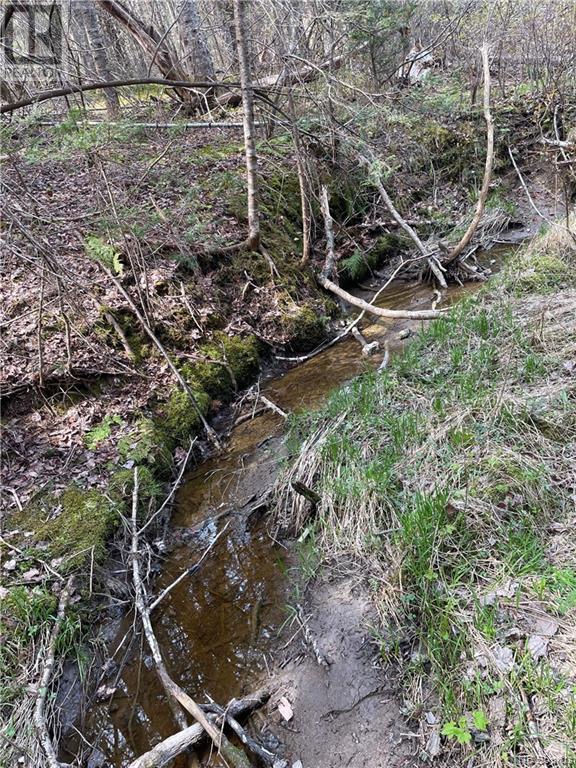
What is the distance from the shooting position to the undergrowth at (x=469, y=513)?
2342mm

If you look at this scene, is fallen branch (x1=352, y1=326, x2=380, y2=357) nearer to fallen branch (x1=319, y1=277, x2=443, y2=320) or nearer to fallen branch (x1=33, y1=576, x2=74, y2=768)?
fallen branch (x1=319, y1=277, x2=443, y2=320)

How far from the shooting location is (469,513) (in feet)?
10.4

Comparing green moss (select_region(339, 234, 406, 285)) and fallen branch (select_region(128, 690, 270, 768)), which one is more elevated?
green moss (select_region(339, 234, 406, 285))

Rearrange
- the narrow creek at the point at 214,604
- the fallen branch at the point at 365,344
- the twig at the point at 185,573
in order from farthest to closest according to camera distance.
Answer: the fallen branch at the point at 365,344 → the twig at the point at 185,573 → the narrow creek at the point at 214,604

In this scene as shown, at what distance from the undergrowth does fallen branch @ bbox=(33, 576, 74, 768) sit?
177 centimetres

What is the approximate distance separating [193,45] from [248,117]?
17.9ft

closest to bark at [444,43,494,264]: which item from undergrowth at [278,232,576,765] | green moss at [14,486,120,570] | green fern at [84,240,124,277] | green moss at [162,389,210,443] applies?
undergrowth at [278,232,576,765]

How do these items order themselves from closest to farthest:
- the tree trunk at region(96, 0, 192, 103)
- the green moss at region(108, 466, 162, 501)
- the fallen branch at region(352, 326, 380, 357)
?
the green moss at region(108, 466, 162, 501) → the fallen branch at region(352, 326, 380, 357) → the tree trunk at region(96, 0, 192, 103)

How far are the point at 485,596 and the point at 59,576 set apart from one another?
118 inches

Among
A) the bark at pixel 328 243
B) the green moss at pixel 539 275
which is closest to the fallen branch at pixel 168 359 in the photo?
the bark at pixel 328 243

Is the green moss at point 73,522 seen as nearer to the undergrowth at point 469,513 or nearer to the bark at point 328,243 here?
the undergrowth at point 469,513

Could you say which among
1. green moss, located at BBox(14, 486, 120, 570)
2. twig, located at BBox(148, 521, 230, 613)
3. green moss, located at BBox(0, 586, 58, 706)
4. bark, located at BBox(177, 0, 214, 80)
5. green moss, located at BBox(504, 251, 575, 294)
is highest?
bark, located at BBox(177, 0, 214, 80)

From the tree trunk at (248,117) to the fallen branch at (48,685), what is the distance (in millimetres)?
5355

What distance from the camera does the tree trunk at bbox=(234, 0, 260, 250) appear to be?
5.97 metres
